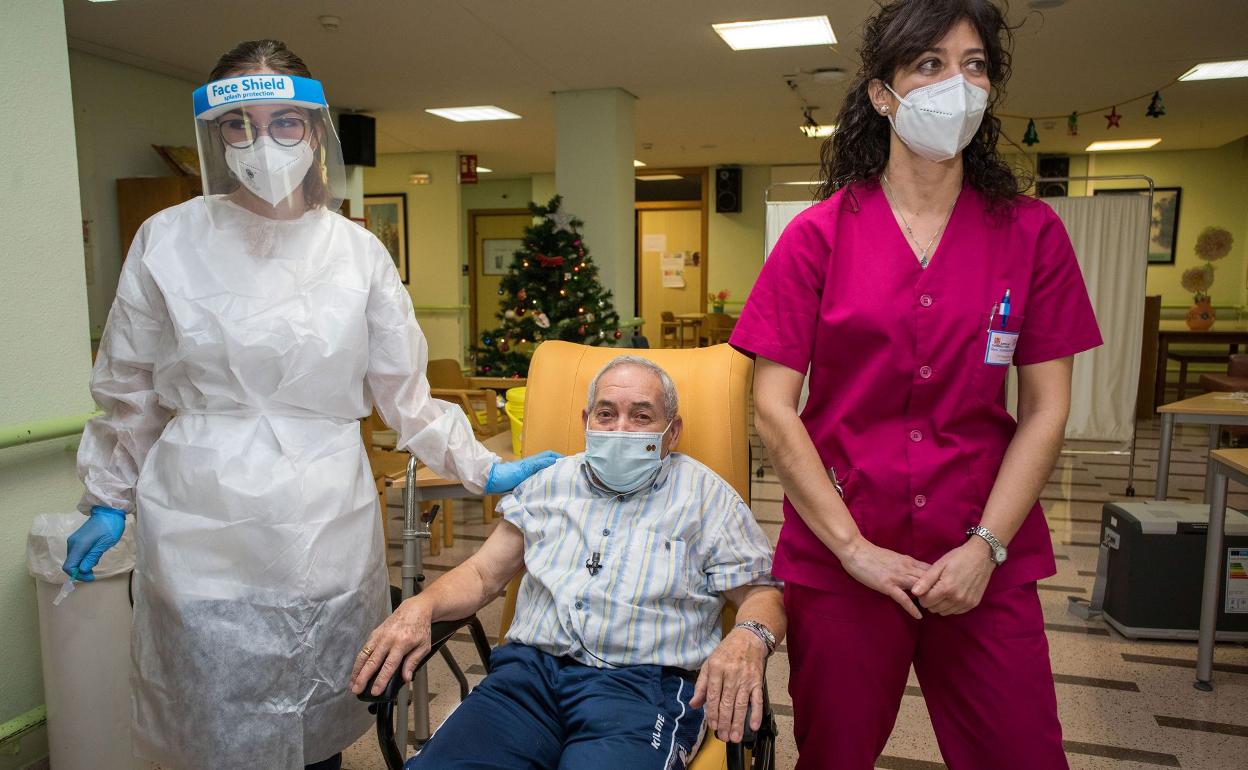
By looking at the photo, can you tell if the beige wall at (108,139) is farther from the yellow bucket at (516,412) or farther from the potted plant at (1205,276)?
the potted plant at (1205,276)

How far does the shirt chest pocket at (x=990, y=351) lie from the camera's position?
4.22 feet

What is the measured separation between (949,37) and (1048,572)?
2.76 ft

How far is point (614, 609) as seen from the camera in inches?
61.0

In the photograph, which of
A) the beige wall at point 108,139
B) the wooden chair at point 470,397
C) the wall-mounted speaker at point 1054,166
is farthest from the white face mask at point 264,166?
the wall-mounted speaker at point 1054,166

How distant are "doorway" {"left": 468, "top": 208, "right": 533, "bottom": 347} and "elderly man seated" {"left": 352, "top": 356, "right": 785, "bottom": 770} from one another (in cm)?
1035

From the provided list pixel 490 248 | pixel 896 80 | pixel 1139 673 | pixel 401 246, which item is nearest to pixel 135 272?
pixel 896 80

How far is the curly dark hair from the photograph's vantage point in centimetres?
128

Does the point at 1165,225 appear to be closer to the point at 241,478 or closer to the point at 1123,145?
the point at 1123,145

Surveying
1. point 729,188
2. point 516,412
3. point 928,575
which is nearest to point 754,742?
point 928,575

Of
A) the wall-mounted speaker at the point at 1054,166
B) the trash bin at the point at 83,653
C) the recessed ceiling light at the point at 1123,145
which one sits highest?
the recessed ceiling light at the point at 1123,145

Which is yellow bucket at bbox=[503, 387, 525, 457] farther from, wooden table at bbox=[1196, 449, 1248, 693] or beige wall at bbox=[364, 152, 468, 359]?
beige wall at bbox=[364, 152, 468, 359]

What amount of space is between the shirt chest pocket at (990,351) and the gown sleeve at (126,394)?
4.48 ft

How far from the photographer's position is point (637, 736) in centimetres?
138

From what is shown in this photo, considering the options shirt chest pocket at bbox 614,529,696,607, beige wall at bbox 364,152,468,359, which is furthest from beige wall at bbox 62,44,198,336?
shirt chest pocket at bbox 614,529,696,607
